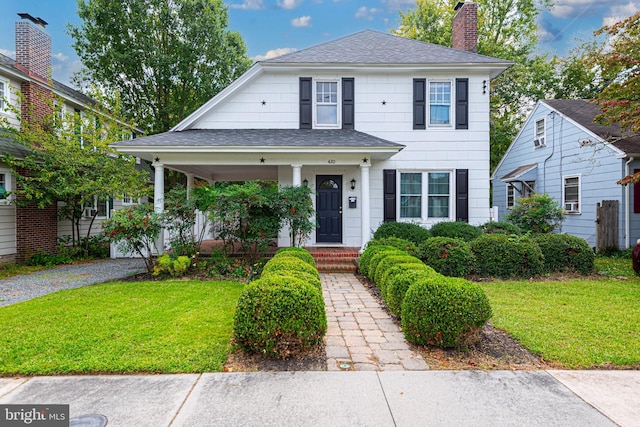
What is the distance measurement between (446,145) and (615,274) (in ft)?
16.9

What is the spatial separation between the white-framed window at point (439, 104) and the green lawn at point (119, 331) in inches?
301

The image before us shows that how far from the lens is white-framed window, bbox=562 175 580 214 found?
40.6 feet

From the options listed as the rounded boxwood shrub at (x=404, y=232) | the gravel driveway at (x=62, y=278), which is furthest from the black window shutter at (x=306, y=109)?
the gravel driveway at (x=62, y=278)

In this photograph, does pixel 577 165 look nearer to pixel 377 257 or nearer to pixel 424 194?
pixel 424 194

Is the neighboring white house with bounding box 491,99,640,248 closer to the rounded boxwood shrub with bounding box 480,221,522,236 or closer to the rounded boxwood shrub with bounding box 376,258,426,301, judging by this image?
the rounded boxwood shrub with bounding box 480,221,522,236

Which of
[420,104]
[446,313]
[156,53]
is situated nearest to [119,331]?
[446,313]

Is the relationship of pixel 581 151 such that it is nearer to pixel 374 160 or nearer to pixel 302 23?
pixel 374 160

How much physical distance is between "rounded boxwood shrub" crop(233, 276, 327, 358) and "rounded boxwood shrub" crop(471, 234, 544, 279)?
5.22 metres

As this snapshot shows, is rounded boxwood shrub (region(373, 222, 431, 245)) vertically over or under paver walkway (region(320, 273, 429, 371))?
over

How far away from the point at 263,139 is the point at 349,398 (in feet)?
24.6

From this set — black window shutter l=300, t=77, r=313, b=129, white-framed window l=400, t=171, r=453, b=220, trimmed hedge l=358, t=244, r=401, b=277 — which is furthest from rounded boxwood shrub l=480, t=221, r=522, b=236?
black window shutter l=300, t=77, r=313, b=129

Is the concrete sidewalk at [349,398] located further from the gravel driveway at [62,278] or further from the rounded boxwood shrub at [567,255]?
the rounded boxwood shrub at [567,255]

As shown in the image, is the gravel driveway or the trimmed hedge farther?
the trimmed hedge

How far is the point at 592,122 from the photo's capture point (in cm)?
1195
